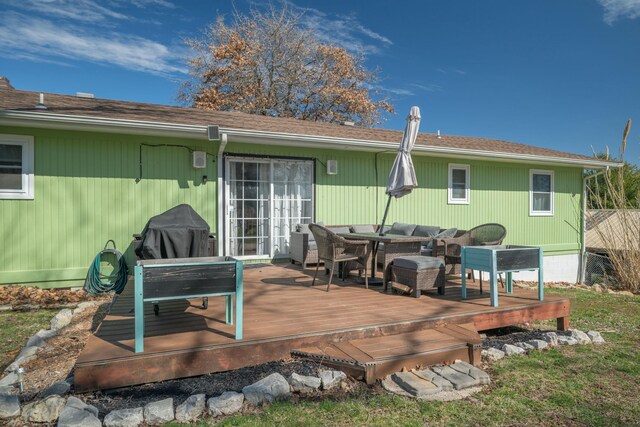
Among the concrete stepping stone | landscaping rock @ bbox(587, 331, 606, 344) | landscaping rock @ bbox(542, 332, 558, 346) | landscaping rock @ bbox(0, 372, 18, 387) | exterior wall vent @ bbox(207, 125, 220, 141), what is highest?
exterior wall vent @ bbox(207, 125, 220, 141)

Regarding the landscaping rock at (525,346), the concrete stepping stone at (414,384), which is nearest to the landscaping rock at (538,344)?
the landscaping rock at (525,346)

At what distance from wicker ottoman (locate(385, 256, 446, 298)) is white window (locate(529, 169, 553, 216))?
7135 millimetres

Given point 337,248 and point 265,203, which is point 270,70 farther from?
point 337,248

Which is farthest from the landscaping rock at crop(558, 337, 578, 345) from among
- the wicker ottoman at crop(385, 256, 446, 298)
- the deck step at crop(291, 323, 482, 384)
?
the wicker ottoman at crop(385, 256, 446, 298)

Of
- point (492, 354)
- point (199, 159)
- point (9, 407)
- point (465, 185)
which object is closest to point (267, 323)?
point (9, 407)

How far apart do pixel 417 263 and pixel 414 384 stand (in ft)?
6.05

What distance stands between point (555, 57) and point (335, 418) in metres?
19.5

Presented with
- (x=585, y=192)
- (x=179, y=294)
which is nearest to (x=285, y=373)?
(x=179, y=294)

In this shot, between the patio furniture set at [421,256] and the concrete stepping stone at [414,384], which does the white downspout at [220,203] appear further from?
the concrete stepping stone at [414,384]

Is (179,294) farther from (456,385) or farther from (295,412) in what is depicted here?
(456,385)

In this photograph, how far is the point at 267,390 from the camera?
8.62 ft

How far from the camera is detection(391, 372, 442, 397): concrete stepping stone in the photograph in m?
2.78

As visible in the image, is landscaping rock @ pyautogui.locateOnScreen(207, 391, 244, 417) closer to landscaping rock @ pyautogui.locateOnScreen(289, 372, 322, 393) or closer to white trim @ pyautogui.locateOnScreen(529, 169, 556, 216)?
landscaping rock @ pyautogui.locateOnScreen(289, 372, 322, 393)

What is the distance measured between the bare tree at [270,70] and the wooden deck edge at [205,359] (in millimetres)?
15682
